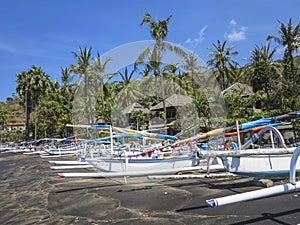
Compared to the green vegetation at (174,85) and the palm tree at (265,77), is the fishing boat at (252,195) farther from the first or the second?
the palm tree at (265,77)

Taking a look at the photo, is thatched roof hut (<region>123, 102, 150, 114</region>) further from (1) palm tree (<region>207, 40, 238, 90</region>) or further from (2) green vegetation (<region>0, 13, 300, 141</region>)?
(1) palm tree (<region>207, 40, 238, 90</region>)

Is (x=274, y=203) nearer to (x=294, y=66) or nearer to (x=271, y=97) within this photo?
(x=271, y=97)

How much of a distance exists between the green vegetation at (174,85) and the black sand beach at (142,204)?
3064 mm

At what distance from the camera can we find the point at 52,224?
229 inches

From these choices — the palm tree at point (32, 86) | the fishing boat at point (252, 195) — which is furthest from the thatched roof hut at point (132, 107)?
the palm tree at point (32, 86)

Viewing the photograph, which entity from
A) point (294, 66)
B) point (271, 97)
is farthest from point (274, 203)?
point (294, 66)

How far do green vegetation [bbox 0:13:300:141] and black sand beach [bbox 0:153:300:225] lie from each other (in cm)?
306

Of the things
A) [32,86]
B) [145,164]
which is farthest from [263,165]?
[32,86]

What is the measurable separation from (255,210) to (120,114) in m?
4.72

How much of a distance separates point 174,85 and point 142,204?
5644 millimetres

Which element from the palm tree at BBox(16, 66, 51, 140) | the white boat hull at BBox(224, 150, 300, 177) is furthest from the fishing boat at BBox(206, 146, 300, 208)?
the palm tree at BBox(16, 66, 51, 140)

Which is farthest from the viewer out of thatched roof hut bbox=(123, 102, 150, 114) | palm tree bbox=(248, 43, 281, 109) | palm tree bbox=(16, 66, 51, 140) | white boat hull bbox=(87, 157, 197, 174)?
palm tree bbox=(16, 66, 51, 140)

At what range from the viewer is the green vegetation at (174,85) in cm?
959

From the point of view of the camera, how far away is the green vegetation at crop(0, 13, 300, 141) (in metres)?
9.59
